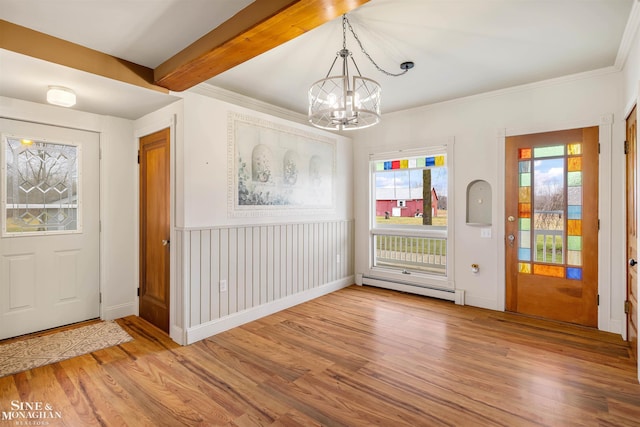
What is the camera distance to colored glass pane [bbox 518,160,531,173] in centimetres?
368

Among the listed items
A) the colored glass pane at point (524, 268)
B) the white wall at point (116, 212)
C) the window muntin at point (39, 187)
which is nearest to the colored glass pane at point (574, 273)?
the colored glass pane at point (524, 268)

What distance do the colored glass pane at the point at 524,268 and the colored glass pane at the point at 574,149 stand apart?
1322 millimetres

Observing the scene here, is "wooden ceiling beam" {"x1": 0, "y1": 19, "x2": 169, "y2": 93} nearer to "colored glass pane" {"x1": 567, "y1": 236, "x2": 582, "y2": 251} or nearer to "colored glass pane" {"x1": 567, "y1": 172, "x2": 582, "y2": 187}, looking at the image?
"colored glass pane" {"x1": 567, "y1": 172, "x2": 582, "y2": 187}

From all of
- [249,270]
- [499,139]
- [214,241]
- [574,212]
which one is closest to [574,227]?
[574,212]

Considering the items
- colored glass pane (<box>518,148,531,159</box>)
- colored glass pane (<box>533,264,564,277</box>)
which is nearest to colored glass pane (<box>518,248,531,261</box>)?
colored glass pane (<box>533,264,564,277</box>)

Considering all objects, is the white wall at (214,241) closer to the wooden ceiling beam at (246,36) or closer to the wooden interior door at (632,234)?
the wooden ceiling beam at (246,36)

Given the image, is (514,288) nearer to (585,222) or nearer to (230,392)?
(585,222)

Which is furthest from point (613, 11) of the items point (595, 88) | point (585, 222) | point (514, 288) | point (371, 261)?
point (371, 261)

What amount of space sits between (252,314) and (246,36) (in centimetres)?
280

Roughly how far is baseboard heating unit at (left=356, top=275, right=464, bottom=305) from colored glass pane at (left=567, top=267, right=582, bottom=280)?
1167 mm

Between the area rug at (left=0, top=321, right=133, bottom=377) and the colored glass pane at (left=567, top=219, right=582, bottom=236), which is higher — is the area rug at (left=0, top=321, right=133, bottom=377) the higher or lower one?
the lower one

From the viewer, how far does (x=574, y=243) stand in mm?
3418

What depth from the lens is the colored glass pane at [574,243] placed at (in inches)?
133

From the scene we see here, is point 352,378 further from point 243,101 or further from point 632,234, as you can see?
point 243,101
